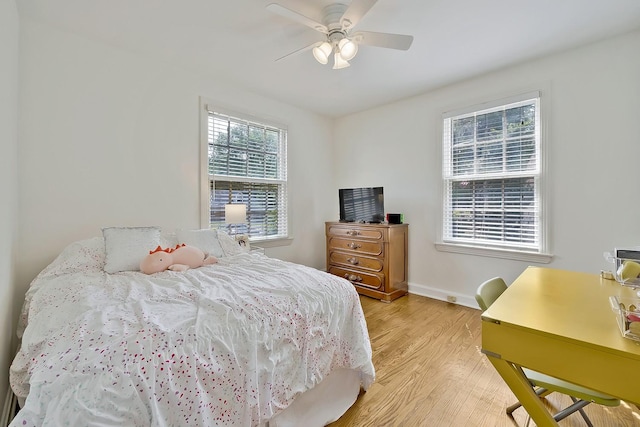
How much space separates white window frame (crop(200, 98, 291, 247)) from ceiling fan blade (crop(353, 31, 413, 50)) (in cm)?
188

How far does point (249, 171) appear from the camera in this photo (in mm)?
3477

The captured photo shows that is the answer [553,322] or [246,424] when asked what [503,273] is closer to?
[553,322]

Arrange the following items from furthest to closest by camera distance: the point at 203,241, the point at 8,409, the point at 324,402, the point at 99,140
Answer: the point at 203,241, the point at 99,140, the point at 324,402, the point at 8,409

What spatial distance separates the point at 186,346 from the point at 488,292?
157 cm

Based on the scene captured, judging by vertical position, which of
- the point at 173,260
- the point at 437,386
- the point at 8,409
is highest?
the point at 173,260

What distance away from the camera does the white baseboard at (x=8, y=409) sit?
124cm

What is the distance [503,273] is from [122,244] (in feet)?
12.2

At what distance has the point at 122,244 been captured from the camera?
81.1 inches

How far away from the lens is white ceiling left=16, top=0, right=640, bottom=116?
194 centimetres

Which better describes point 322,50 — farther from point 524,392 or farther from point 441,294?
point 441,294

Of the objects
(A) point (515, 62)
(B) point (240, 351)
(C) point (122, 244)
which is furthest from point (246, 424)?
(A) point (515, 62)

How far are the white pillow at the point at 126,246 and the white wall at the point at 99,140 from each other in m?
0.44

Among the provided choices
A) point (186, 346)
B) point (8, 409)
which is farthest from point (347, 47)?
point (8, 409)

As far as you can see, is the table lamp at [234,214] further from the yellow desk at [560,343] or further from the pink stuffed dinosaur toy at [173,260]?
the yellow desk at [560,343]
